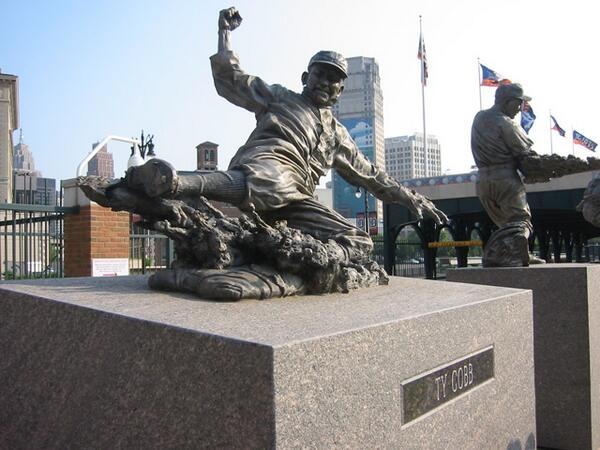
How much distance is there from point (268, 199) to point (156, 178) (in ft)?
2.61

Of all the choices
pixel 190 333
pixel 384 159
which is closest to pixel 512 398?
pixel 190 333

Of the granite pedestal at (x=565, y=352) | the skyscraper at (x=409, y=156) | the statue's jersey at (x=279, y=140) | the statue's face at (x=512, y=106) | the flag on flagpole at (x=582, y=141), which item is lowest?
the granite pedestal at (x=565, y=352)

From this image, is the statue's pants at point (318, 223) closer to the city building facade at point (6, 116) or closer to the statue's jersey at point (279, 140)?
the statue's jersey at point (279, 140)

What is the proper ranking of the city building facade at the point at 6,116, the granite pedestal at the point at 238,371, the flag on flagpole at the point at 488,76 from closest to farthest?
the granite pedestal at the point at 238,371, the flag on flagpole at the point at 488,76, the city building facade at the point at 6,116

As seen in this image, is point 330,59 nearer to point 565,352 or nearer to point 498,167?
point 498,167

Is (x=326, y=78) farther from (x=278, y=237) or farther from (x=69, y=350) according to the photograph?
(x=69, y=350)

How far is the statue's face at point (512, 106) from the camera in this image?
5555 mm

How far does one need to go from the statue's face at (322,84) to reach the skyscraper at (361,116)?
37398 mm

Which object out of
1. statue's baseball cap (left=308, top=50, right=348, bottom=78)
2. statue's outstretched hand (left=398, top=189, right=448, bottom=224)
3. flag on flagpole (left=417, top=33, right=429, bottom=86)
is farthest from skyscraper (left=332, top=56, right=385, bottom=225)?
statue's baseball cap (left=308, top=50, right=348, bottom=78)

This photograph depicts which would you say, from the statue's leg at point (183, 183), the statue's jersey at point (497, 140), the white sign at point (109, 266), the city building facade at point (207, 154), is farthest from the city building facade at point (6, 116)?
the statue's leg at point (183, 183)

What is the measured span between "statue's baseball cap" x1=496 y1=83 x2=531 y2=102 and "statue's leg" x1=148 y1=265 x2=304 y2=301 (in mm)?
3654

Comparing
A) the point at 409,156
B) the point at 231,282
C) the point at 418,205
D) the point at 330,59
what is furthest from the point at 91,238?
the point at 409,156

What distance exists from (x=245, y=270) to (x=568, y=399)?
3.45 meters

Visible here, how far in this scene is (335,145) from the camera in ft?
12.7
